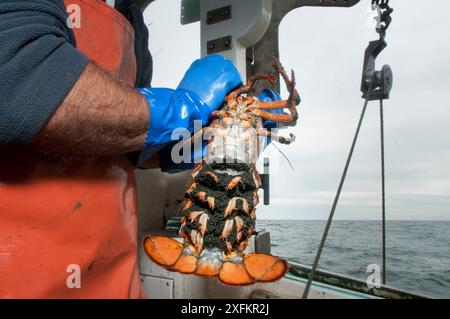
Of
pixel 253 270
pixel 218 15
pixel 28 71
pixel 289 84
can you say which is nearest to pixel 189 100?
pixel 289 84

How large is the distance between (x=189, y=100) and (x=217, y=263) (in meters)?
0.69

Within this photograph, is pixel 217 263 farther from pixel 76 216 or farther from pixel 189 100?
pixel 189 100

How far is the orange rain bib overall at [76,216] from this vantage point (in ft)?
2.92

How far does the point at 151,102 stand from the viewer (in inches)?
Result: 43.1

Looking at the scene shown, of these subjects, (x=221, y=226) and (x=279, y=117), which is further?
(x=279, y=117)

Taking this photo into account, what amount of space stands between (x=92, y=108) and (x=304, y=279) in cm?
253

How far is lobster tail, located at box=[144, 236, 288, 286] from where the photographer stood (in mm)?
1061

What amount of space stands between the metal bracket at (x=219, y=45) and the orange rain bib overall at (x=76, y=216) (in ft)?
4.07

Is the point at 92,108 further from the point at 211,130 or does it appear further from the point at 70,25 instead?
the point at 211,130

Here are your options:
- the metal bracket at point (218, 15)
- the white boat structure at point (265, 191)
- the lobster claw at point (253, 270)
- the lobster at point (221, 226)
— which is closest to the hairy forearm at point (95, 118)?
the lobster at point (221, 226)

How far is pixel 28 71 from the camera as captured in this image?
764 mm

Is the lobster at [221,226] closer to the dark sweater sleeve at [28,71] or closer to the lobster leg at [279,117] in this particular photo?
the lobster leg at [279,117]

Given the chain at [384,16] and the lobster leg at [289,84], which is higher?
the chain at [384,16]
